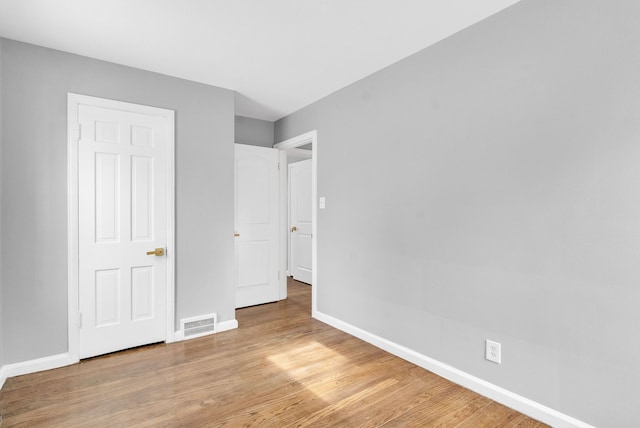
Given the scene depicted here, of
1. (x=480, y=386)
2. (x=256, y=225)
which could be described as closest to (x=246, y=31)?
(x=256, y=225)

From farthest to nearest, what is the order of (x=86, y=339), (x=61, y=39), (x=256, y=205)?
(x=256, y=205) < (x=86, y=339) < (x=61, y=39)

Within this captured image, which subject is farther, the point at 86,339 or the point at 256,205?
the point at 256,205

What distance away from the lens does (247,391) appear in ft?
7.30

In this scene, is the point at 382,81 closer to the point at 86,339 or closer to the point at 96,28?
the point at 96,28

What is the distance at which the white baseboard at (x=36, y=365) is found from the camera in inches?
94.1

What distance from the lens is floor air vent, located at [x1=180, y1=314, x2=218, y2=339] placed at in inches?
124

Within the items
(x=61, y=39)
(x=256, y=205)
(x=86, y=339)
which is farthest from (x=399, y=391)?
(x=61, y=39)

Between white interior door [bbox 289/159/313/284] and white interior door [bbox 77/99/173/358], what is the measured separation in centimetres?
268

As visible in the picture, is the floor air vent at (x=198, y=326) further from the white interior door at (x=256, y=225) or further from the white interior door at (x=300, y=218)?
the white interior door at (x=300, y=218)

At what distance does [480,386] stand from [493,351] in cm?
27

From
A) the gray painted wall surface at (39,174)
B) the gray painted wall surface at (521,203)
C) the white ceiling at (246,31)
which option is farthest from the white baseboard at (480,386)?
the gray painted wall surface at (39,174)

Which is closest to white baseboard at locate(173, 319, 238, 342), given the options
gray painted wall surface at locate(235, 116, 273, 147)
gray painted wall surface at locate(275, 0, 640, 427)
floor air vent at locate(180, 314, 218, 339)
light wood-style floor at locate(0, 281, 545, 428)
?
floor air vent at locate(180, 314, 218, 339)

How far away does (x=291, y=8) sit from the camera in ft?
6.81

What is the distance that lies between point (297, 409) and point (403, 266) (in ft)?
4.48
